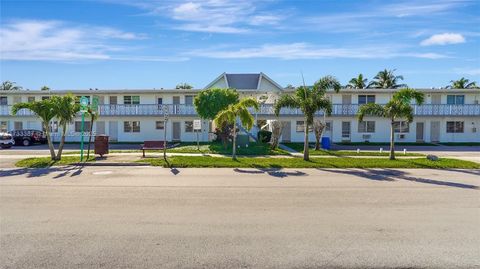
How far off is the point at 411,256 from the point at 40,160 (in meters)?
18.6

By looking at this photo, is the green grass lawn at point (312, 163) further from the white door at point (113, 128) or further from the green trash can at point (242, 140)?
the white door at point (113, 128)

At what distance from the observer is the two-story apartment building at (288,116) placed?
115 feet

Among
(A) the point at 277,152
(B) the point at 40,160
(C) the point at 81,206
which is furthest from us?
(A) the point at 277,152

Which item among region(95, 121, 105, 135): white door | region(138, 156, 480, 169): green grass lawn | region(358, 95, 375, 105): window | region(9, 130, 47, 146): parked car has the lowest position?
region(138, 156, 480, 169): green grass lawn

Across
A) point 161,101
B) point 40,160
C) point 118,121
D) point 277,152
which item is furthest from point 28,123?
point 277,152

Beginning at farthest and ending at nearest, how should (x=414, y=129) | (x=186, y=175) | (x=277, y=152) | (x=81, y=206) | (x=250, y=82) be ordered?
1. (x=250, y=82)
2. (x=414, y=129)
3. (x=277, y=152)
4. (x=186, y=175)
5. (x=81, y=206)

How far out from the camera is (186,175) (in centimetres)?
1455

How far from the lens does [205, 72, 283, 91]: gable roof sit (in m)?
36.4

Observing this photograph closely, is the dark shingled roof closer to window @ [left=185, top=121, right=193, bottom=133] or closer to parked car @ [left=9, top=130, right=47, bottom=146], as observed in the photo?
window @ [left=185, top=121, right=193, bottom=133]

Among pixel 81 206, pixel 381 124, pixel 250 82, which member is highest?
pixel 250 82

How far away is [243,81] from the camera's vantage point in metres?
38.8

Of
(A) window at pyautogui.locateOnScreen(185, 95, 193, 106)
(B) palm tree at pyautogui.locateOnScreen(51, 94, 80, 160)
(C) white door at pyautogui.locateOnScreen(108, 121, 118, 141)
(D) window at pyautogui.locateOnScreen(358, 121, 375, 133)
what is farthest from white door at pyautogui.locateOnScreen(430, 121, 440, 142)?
(B) palm tree at pyautogui.locateOnScreen(51, 94, 80, 160)

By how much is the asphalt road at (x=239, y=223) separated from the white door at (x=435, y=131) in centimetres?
2504

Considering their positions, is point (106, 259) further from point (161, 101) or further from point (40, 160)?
point (161, 101)
